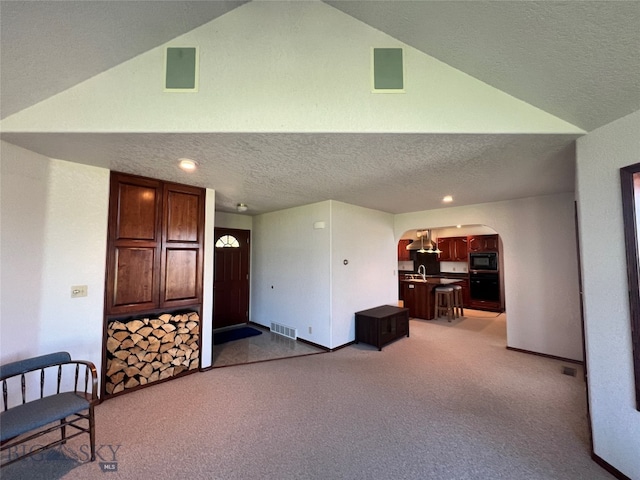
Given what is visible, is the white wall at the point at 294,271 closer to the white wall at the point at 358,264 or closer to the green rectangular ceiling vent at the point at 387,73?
the white wall at the point at 358,264

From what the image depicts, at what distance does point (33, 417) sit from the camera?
5.40ft

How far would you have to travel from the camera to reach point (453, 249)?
7.57 metres

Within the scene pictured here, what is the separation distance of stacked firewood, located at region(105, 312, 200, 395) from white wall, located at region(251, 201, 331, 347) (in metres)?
1.78

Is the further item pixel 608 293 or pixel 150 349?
pixel 150 349

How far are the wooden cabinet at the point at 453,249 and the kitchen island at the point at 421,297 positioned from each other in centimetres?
140

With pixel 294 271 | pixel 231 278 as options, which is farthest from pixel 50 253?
pixel 231 278

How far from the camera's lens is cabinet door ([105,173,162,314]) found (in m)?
2.75

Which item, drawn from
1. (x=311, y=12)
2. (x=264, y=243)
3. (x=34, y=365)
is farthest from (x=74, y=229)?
(x=264, y=243)

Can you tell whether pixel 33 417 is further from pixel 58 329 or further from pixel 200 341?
pixel 200 341

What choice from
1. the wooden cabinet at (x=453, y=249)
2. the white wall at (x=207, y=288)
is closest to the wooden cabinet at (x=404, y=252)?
the wooden cabinet at (x=453, y=249)

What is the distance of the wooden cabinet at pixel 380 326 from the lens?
13.6ft

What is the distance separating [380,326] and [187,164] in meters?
3.49

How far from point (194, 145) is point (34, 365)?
2.02 m

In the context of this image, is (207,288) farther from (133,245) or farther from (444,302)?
(444,302)
